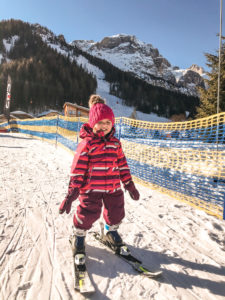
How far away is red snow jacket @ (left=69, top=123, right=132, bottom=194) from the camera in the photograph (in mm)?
1823

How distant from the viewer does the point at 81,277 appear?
5.40 feet

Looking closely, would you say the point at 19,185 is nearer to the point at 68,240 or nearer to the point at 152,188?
the point at 68,240

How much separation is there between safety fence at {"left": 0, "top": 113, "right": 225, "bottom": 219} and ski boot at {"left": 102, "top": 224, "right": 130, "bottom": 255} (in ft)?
6.72

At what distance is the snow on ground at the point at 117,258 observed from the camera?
5.18 ft

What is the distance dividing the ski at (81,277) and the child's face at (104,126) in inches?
51.3

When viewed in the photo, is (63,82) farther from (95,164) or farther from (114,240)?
(114,240)

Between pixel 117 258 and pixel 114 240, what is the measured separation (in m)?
0.18

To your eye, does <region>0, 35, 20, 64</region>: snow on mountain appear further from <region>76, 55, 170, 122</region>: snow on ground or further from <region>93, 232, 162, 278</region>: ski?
<region>93, 232, 162, 278</region>: ski

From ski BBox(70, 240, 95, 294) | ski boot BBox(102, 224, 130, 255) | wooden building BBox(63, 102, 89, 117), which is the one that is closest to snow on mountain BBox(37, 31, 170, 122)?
wooden building BBox(63, 102, 89, 117)

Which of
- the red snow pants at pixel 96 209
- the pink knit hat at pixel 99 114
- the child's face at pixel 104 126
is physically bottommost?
the red snow pants at pixel 96 209

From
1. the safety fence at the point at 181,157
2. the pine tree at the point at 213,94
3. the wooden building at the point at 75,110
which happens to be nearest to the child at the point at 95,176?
the safety fence at the point at 181,157

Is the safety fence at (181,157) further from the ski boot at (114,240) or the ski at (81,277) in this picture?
the ski at (81,277)

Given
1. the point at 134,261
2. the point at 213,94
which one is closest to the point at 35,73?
the point at 213,94

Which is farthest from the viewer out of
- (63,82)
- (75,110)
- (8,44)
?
(8,44)
